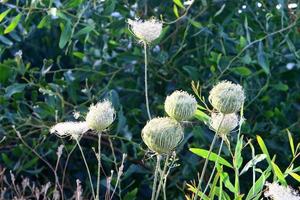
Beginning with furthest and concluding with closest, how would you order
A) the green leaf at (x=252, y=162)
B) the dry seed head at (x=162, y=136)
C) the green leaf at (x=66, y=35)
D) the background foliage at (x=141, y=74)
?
the background foliage at (x=141, y=74) → the green leaf at (x=66, y=35) → the green leaf at (x=252, y=162) → the dry seed head at (x=162, y=136)

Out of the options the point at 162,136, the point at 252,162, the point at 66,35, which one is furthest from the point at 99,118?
the point at 66,35

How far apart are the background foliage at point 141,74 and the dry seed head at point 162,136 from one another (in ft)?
2.75

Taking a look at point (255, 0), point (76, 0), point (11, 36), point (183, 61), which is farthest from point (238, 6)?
point (11, 36)

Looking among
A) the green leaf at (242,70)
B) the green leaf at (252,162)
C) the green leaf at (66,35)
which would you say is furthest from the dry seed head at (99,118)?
the green leaf at (242,70)

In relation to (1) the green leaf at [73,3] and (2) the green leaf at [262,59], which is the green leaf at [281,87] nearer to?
(2) the green leaf at [262,59]

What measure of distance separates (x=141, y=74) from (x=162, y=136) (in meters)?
1.13

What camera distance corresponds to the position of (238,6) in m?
2.10

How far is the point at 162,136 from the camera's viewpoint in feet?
3.12

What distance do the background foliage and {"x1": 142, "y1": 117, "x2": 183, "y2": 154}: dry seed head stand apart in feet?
2.75

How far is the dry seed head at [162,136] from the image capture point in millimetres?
951

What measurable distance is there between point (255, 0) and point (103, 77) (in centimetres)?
47

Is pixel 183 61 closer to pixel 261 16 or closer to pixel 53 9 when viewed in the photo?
pixel 261 16

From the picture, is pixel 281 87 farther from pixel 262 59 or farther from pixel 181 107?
pixel 181 107

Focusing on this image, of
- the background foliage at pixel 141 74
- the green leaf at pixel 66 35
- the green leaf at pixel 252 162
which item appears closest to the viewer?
the green leaf at pixel 252 162
